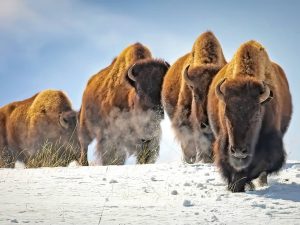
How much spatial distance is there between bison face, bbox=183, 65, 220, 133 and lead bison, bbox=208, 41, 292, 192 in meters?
1.76

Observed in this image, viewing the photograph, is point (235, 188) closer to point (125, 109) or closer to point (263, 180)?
point (263, 180)

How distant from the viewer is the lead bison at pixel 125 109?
11352 mm

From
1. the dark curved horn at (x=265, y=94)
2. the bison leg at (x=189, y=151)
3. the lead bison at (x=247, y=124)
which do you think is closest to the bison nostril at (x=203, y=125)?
the bison leg at (x=189, y=151)

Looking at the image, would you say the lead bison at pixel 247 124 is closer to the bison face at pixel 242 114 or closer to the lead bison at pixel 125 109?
the bison face at pixel 242 114

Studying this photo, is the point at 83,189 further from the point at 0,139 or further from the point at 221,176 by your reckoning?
the point at 0,139

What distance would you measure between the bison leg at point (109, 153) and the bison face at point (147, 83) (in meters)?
1.13

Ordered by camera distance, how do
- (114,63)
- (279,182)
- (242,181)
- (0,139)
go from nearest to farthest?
(242,181)
(279,182)
(114,63)
(0,139)

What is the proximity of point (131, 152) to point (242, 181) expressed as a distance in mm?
4878

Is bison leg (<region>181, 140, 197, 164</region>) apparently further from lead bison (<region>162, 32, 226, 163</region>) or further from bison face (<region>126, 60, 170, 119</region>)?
bison face (<region>126, 60, 170, 119</region>)

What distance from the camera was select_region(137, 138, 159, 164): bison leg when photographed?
1106 centimetres

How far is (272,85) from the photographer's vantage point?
7.84 meters

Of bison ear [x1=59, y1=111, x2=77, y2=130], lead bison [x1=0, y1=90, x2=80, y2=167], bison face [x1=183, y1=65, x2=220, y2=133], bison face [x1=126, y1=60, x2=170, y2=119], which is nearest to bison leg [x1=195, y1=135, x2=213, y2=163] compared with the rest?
bison face [x1=183, y1=65, x2=220, y2=133]

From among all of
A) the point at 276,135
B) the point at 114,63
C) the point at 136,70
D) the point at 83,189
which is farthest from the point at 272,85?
the point at 114,63

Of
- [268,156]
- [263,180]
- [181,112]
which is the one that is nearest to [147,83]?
[181,112]
